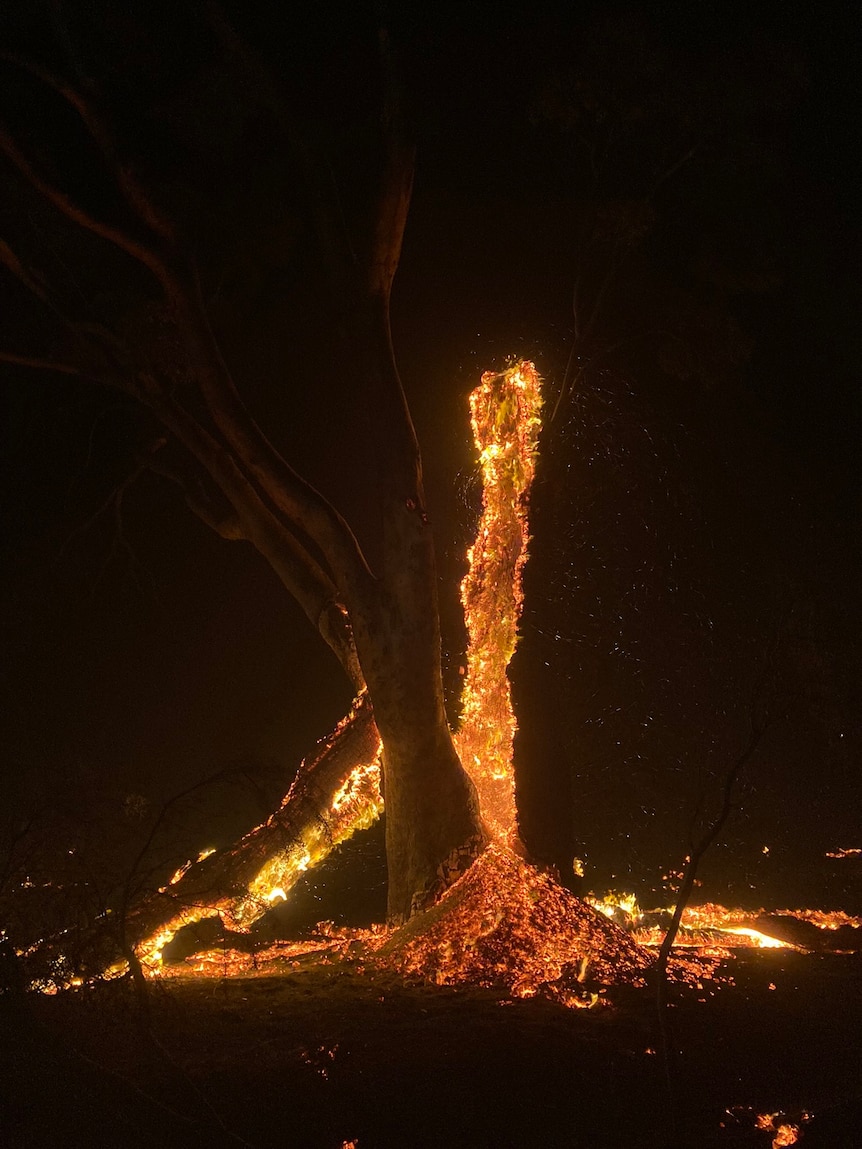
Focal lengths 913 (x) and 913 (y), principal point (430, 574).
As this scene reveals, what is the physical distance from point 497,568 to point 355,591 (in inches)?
93.6

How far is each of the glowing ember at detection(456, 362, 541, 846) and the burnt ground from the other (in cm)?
338

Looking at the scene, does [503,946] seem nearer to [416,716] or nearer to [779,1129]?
[416,716]

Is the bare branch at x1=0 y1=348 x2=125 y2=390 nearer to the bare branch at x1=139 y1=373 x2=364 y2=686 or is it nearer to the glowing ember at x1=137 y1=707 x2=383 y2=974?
the bare branch at x1=139 y1=373 x2=364 y2=686

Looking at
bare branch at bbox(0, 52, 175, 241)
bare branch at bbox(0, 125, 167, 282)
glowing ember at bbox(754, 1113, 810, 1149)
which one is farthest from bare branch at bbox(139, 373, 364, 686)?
glowing ember at bbox(754, 1113, 810, 1149)

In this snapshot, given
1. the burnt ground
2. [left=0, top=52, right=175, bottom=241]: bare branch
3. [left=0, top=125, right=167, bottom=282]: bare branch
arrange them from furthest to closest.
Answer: [left=0, top=125, right=167, bottom=282]: bare branch, [left=0, top=52, right=175, bottom=241]: bare branch, the burnt ground

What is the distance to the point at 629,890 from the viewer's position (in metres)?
10.0

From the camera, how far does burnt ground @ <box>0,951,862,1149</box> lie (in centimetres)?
396

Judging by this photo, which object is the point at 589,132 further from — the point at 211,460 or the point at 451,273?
the point at 211,460

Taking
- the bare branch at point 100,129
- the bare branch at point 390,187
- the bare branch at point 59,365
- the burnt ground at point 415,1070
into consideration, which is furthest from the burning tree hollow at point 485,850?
the bare branch at point 100,129

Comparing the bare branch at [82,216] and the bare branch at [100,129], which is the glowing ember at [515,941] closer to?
the bare branch at [82,216]

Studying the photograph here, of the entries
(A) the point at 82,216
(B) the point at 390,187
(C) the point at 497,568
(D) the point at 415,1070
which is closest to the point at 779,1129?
(D) the point at 415,1070

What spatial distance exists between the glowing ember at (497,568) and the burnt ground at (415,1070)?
3379 mm

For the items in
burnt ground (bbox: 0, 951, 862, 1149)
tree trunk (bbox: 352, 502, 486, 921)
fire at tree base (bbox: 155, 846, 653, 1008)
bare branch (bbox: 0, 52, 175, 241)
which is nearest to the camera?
burnt ground (bbox: 0, 951, 862, 1149)

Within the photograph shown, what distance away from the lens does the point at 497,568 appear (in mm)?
9164
